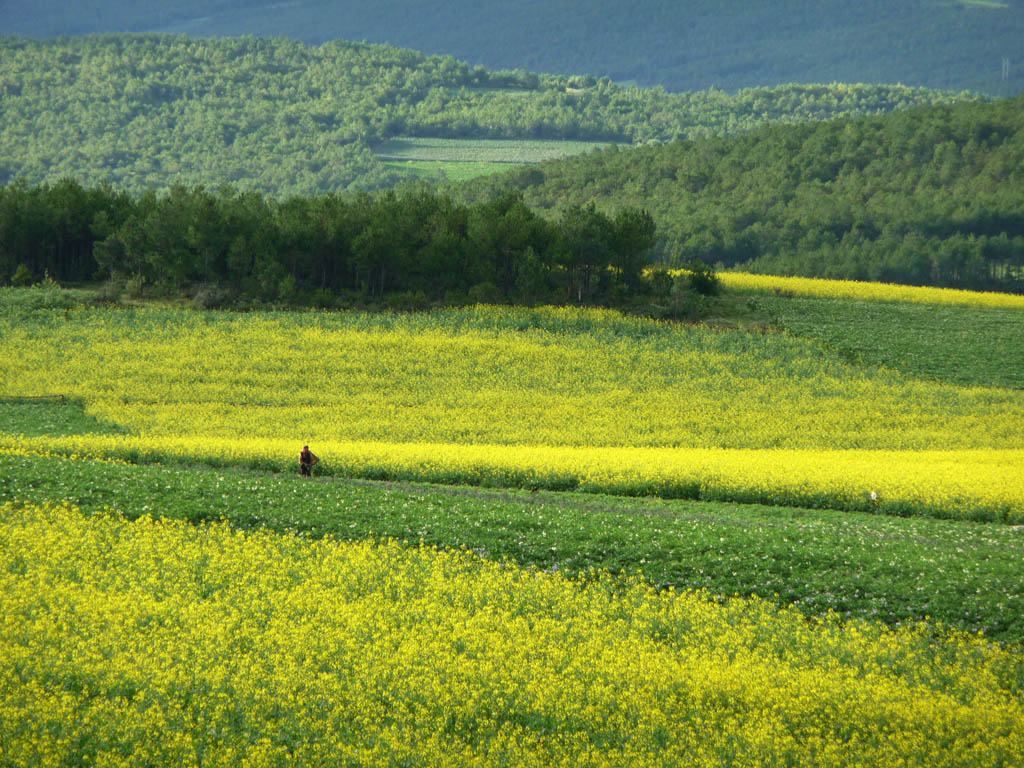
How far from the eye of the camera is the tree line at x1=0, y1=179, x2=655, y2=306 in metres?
69.4

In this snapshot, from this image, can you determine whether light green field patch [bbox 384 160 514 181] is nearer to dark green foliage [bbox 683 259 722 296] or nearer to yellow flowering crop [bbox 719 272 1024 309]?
yellow flowering crop [bbox 719 272 1024 309]

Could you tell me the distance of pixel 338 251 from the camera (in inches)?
2817

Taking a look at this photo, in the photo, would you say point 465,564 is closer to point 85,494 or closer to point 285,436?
point 85,494

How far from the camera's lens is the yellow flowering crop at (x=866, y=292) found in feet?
274

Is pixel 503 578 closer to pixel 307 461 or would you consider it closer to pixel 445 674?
pixel 445 674

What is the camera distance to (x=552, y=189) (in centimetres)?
15162

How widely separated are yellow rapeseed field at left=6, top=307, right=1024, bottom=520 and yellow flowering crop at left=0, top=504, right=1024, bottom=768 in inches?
424

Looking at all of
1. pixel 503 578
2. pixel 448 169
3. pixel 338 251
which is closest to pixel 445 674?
pixel 503 578

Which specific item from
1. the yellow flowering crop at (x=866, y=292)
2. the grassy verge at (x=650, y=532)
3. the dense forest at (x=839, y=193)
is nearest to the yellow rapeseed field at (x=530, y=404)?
the grassy verge at (x=650, y=532)

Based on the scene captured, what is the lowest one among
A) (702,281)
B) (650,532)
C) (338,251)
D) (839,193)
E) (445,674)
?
(445,674)

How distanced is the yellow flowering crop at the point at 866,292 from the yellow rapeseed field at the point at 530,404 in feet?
79.0

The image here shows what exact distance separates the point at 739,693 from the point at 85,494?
1885cm

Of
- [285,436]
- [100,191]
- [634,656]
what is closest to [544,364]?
[285,436]

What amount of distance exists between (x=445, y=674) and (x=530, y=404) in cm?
3018
